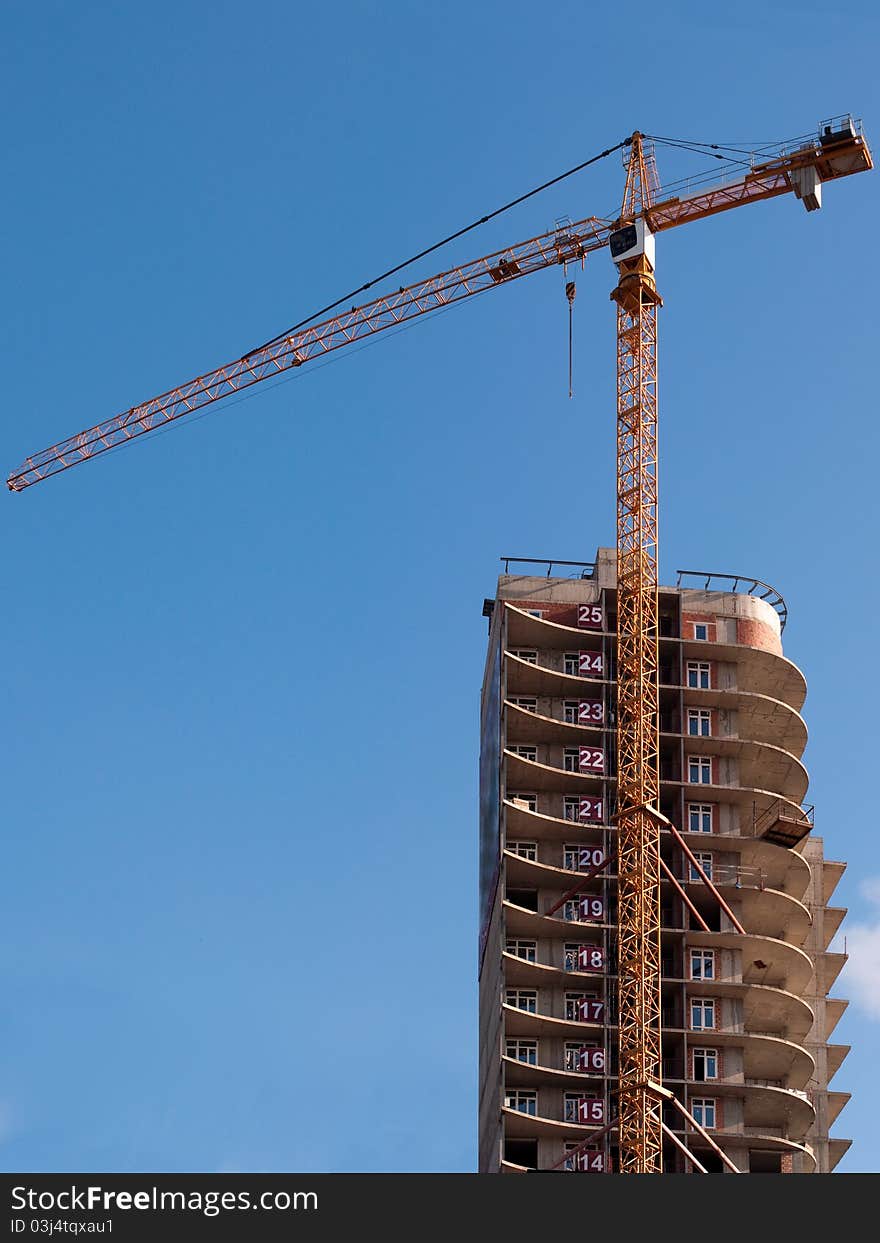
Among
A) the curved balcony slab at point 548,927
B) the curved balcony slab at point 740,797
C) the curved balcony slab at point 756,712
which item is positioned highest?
the curved balcony slab at point 756,712

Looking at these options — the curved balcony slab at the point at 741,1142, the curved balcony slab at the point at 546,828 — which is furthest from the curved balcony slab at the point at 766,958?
the curved balcony slab at the point at 741,1142

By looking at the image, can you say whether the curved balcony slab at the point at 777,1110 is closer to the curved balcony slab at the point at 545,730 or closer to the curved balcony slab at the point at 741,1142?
the curved balcony slab at the point at 741,1142

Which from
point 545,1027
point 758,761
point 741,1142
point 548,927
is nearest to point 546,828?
point 548,927

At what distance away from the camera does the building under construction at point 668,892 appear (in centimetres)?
15800

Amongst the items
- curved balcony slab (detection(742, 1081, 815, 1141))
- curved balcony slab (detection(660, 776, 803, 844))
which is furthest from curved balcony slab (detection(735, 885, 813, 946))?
curved balcony slab (detection(742, 1081, 815, 1141))

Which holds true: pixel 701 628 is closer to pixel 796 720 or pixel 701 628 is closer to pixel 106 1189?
pixel 796 720

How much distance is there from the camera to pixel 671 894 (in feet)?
538

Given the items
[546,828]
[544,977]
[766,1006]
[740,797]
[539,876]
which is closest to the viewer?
[544,977]

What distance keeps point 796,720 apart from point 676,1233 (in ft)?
279

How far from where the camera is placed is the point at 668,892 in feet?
538

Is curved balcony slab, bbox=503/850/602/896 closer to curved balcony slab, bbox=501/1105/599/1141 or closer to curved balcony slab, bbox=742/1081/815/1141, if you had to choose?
curved balcony slab, bbox=501/1105/599/1141

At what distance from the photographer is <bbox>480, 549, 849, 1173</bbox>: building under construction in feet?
518

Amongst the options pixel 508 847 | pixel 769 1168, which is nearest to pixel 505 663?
pixel 508 847

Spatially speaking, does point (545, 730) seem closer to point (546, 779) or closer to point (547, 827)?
point (546, 779)
